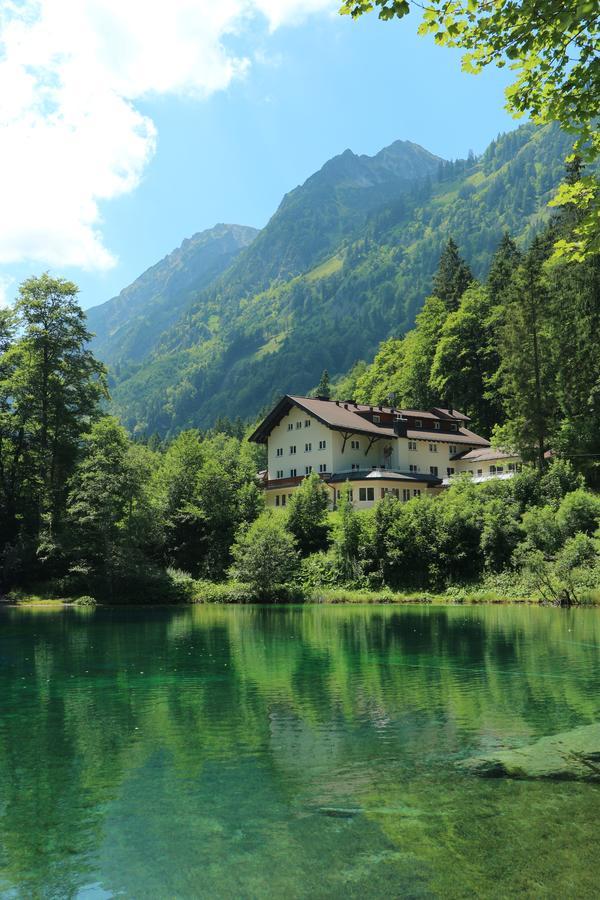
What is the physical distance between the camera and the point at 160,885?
7020 millimetres

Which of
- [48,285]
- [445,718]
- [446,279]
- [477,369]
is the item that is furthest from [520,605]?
[446,279]

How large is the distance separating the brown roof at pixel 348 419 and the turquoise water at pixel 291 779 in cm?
4863

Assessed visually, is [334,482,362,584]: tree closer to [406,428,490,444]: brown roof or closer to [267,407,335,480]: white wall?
[267,407,335,480]: white wall

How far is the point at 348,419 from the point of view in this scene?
7369 cm

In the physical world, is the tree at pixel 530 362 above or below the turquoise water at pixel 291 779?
above

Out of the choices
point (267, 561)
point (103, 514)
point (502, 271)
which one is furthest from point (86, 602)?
point (502, 271)

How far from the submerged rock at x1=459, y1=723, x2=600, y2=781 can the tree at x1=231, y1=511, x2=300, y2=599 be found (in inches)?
1635

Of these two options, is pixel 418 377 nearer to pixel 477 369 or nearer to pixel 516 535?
pixel 477 369

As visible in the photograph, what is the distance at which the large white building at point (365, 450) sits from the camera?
68.9 m

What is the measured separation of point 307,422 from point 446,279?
40313mm

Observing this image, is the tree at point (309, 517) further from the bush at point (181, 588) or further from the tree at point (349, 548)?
the bush at point (181, 588)

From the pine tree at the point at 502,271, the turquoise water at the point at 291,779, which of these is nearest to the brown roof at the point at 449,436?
the pine tree at the point at 502,271

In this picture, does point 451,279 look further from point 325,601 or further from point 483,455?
point 325,601

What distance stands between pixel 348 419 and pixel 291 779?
64.2 m
